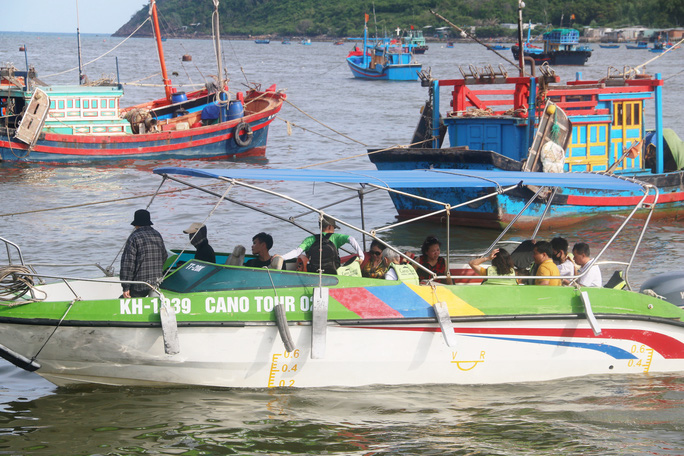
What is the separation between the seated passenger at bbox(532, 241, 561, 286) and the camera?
8.55 meters

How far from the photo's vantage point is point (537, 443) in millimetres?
7426

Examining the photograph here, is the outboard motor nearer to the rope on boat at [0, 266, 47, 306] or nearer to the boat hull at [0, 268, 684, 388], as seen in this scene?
the boat hull at [0, 268, 684, 388]

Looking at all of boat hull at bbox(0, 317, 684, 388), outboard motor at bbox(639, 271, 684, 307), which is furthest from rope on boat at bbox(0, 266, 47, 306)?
outboard motor at bbox(639, 271, 684, 307)

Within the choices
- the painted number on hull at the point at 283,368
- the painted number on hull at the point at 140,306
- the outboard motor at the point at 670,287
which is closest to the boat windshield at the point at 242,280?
the painted number on hull at the point at 140,306

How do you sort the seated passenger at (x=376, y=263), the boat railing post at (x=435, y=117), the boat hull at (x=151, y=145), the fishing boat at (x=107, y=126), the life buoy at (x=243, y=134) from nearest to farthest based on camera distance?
the seated passenger at (x=376, y=263) < the boat railing post at (x=435, y=117) < the fishing boat at (x=107, y=126) < the boat hull at (x=151, y=145) < the life buoy at (x=243, y=134)

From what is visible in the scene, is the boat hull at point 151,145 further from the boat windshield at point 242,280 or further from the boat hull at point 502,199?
the boat windshield at point 242,280

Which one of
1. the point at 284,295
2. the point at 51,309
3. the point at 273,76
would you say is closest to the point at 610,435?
the point at 284,295

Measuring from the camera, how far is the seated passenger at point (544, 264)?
336 inches

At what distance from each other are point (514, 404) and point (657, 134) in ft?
36.0

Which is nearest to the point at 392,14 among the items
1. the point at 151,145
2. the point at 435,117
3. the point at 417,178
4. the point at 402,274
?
the point at 151,145

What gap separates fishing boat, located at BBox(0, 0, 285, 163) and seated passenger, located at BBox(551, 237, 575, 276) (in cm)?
1725

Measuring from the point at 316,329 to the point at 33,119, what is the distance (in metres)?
17.9

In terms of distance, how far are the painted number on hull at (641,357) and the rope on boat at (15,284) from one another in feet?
19.5

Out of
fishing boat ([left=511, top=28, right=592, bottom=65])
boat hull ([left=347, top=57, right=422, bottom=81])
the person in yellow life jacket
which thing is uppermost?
fishing boat ([left=511, top=28, right=592, bottom=65])
